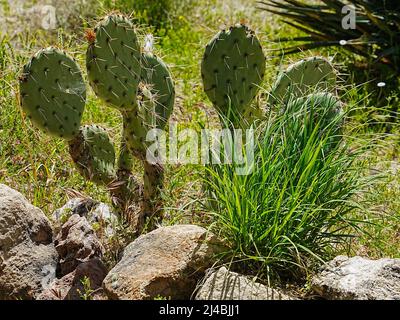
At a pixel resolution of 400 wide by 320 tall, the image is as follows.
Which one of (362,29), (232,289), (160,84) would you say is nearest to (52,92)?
(160,84)

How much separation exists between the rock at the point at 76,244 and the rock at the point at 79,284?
0.09 metres

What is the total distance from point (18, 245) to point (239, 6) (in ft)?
17.7

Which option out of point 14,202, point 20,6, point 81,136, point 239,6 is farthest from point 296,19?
point 14,202

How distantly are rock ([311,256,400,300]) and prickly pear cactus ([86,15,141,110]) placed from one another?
123 cm

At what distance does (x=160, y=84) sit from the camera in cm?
477

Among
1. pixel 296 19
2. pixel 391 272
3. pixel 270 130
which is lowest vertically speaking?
pixel 391 272

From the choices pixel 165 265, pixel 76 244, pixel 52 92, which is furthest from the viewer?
pixel 52 92

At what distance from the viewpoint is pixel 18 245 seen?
13.6 ft

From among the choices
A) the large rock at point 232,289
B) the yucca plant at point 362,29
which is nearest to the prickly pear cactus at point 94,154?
the large rock at point 232,289

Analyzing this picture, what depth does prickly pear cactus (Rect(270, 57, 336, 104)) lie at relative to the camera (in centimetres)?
482

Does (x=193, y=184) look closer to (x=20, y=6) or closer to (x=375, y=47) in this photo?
(x=375, y=47)

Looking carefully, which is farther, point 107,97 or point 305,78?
point 305,78

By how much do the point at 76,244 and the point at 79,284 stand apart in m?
0.26

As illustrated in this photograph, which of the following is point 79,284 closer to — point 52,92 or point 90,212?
point 90,212
